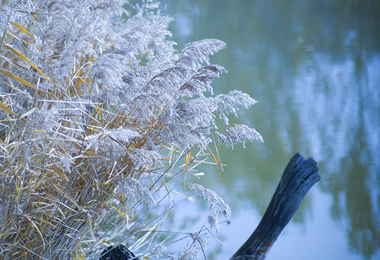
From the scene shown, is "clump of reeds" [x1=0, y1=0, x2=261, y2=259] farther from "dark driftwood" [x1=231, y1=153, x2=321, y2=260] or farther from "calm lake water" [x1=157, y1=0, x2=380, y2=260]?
"calm lake water" [x1=157, y1=0, x2=380, y2=260]

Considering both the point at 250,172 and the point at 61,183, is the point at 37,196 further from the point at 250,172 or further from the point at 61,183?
the point at 250,172

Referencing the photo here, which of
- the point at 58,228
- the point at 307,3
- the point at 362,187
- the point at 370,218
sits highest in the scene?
the point at 307,3

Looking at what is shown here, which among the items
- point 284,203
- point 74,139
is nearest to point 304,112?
point 284,203

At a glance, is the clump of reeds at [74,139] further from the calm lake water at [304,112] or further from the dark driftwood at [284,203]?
the calm lake water at [304,112]

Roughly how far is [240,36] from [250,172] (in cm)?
213

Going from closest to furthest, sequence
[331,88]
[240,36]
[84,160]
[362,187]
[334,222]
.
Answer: [84,160] → [334,222] → [362,187] → [331,88] → [240,36]

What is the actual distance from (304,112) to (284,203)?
5.07ft

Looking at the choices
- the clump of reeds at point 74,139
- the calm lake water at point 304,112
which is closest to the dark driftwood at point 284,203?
the clump of reeds at point 74,139

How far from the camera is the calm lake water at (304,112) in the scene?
5.48ft

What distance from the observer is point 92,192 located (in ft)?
3.67

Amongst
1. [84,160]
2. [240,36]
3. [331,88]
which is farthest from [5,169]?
[240,36]

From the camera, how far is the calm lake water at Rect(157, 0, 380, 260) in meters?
1.67

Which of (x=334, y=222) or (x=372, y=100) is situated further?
(x=372, y=100)

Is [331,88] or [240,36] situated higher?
[240,36]
